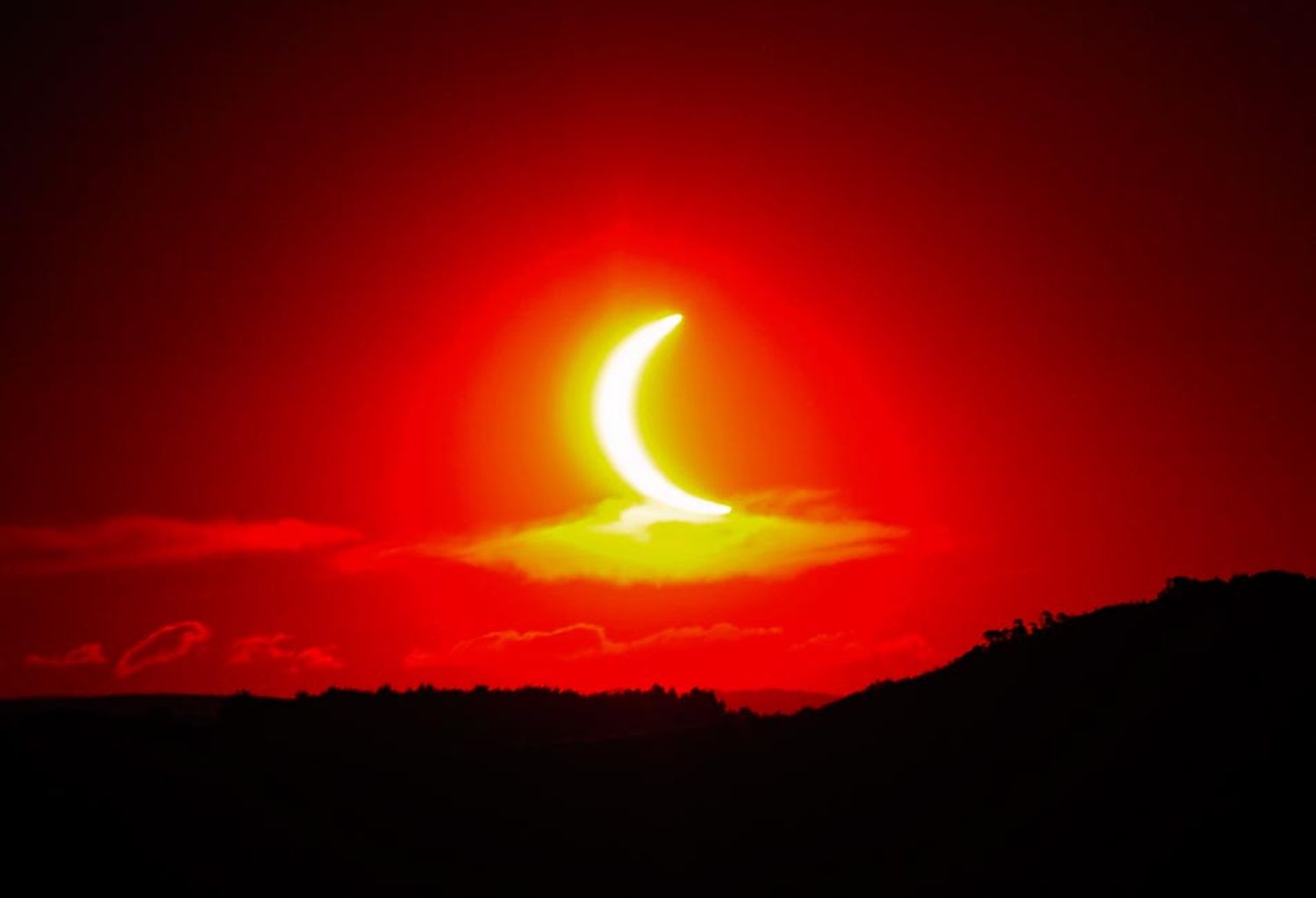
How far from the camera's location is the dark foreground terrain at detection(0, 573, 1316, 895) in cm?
2936

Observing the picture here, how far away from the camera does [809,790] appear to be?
122 ft

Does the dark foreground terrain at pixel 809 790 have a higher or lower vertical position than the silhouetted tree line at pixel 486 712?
lower

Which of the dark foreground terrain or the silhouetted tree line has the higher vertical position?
the silhouetted tree line

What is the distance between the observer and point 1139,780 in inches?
1193

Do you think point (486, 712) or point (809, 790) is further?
point (486, 712)

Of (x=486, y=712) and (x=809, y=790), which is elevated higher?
(x=486, y=712)

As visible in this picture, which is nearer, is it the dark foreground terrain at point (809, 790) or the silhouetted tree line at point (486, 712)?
the dark foreground terrain at point (809, 790)

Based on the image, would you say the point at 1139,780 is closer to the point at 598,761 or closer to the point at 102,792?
the point at 598,761

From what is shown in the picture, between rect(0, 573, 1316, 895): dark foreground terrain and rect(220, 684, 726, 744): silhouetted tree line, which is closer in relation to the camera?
rect(0, 573, 1316, 895): dark foreground terrain

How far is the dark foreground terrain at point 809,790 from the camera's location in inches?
1156

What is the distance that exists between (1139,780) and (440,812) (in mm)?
17529

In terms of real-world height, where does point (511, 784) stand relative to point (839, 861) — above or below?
above

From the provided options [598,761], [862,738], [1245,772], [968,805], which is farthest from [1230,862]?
[598,761]

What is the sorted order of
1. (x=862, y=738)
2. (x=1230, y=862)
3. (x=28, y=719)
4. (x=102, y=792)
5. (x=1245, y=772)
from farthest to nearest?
(x=862, y=738)
(x=28, y=719)
(x=102, y=792)
(x=1245, y=772)
(x=1230, y=862)
